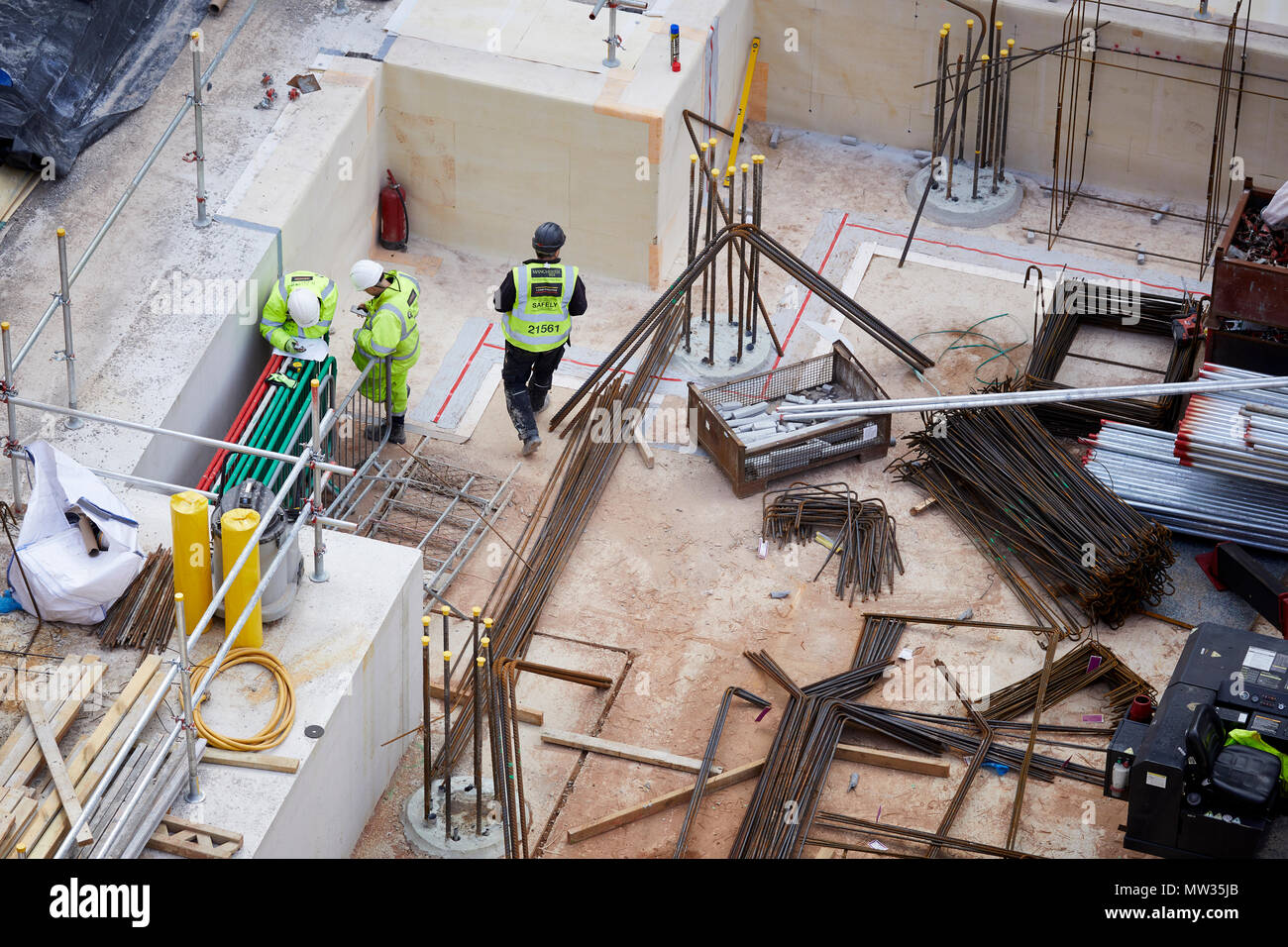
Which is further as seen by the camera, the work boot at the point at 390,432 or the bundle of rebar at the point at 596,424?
the work boot at the point at 390,432

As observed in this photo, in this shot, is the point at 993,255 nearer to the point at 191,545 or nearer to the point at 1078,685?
the point at 1078,685

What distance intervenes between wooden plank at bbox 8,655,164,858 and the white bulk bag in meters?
0.62

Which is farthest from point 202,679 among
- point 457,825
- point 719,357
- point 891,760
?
point 719,357

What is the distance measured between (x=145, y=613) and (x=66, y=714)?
1.11 m

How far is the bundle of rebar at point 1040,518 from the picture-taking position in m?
15.6

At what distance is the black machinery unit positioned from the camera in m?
12.5

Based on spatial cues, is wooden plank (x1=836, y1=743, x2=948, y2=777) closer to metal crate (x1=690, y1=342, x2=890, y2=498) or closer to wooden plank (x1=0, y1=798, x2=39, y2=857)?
metal crate (x1=690, y1=342, x2=890, y2=498)

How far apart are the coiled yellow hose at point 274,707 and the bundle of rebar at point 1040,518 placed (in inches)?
245

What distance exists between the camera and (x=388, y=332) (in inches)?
649

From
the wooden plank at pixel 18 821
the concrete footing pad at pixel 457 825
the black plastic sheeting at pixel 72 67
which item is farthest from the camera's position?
the black plastic sheeting at pixel 72 67

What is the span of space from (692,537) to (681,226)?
4726mm

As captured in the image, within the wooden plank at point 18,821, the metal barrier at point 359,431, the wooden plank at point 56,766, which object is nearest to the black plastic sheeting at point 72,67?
the metal barrier at point 359,431

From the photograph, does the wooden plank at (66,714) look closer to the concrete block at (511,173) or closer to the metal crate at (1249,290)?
the concrete block at (511,173)

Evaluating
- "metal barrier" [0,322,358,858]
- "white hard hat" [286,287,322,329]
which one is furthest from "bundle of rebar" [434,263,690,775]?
"white hard hat" [286,287,322,329]
